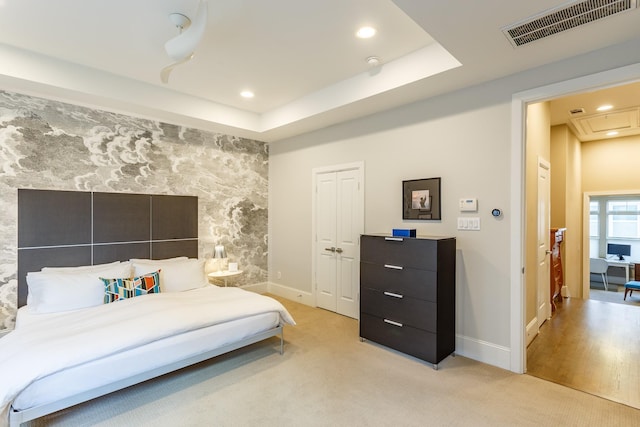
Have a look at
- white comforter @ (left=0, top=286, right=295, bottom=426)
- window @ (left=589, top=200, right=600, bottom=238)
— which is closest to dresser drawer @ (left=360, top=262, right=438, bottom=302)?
white comforter @ (left=0, top=286, right=295, bottom=426)

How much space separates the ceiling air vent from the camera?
6.16ft

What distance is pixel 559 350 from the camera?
3.26m

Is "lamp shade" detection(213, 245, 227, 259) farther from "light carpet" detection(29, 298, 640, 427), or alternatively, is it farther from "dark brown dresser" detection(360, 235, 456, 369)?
"dark brown dresser" detection(360, 235, 456, 369)

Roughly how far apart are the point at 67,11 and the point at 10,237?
235 centimetres

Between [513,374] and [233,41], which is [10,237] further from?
[513,374]

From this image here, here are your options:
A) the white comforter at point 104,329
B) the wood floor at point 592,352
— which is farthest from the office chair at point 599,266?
the white comforter at point 104,329

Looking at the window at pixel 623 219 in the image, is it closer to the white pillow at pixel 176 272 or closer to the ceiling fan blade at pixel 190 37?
the white pillow at pixel 176 272

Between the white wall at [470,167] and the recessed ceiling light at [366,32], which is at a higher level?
the recessed ceiling light at [366,32]

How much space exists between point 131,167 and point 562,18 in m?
4.48

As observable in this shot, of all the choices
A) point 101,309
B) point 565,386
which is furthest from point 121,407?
point 565,386

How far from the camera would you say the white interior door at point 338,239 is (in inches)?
166

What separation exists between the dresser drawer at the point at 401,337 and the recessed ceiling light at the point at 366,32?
2671 millimetres

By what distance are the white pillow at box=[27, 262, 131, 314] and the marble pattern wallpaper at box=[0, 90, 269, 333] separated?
1.60ft

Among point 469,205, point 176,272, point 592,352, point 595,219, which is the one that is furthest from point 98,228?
point 595,219
